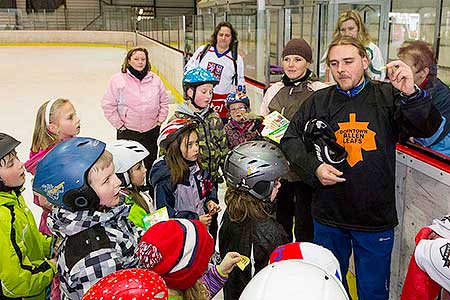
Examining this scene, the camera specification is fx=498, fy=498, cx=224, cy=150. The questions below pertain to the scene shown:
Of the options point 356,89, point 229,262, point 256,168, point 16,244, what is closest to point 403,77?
point 356,89

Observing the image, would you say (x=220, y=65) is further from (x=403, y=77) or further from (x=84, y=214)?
(x=84, y=214)

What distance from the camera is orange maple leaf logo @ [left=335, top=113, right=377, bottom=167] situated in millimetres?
1842

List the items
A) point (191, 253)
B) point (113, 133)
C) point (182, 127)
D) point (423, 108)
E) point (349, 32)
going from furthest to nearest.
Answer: point (113, 133), point (349, 32), point (182, 127), point (423, 108), point (191, 253)

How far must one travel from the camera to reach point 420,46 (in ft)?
7.68

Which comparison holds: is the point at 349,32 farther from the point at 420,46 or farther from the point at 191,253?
the point at 191,253

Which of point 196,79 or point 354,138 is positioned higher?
point 196,79

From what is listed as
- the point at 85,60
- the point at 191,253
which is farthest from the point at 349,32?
the point at 85,60

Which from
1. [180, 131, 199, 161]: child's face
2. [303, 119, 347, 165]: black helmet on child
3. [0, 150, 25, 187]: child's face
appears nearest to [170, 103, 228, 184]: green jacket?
[180, 131, 199, 161]: child's face

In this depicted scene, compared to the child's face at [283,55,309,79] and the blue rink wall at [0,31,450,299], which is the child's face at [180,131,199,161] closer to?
the child's face at [283,55,309,79]

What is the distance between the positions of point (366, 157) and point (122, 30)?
21.5 meters

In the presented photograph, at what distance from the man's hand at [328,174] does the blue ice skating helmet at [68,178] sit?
0.88 m

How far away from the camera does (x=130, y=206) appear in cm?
155

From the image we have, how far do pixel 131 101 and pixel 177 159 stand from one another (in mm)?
1461

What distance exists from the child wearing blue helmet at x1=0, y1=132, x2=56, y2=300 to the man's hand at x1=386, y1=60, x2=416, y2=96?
1327 millimetres
